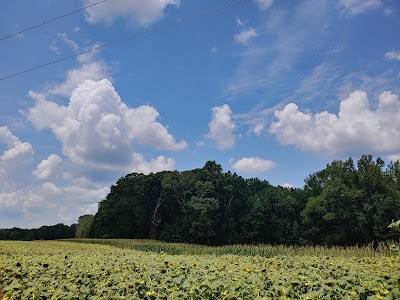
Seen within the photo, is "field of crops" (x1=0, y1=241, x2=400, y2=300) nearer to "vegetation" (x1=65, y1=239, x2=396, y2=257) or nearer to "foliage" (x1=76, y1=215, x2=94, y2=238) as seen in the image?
"vegetation" (x1=65, y1=239, x2=396, y2=257)

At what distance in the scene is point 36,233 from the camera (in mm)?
58500

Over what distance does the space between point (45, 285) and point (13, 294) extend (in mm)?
578

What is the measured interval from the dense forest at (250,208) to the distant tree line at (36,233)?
6568 millimetres

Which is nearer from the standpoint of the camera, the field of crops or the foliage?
the field of crops

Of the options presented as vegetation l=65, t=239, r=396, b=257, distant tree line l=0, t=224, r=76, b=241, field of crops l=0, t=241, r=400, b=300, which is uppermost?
distant tree line l=0, t=224, r=76, b=241

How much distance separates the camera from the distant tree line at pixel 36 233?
58188 millimetres

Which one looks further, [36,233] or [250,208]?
[36,233]

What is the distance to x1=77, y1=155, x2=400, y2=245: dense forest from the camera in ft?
129

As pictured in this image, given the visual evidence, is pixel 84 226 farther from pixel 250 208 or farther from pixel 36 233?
pixel 250 208

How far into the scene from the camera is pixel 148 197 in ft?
172

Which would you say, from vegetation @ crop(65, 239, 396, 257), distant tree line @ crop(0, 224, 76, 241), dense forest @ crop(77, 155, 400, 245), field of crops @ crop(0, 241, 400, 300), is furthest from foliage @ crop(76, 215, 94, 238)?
field of crops @ crop(0, 241, 400, 300)

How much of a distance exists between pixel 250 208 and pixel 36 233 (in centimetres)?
3460

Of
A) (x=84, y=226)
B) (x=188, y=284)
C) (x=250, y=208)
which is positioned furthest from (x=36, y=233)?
(x=188, y=284)

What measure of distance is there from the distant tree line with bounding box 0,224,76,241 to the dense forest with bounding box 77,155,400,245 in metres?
6.57
